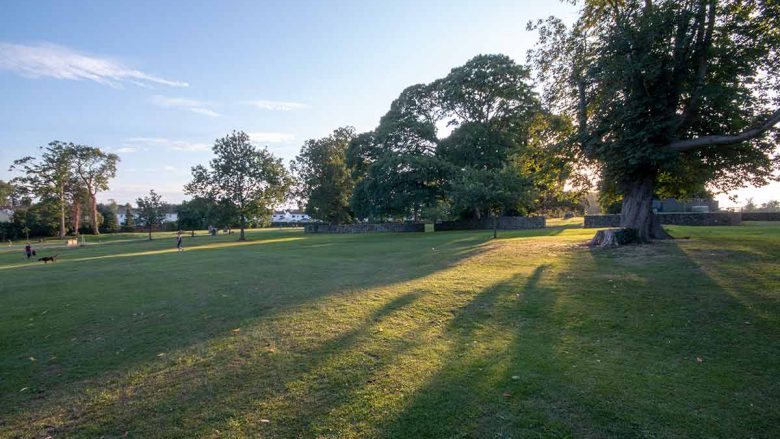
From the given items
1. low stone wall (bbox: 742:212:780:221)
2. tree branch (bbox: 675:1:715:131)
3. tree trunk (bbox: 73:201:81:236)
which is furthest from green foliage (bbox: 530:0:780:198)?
tree trunk (bbox: 73:201:81:236)

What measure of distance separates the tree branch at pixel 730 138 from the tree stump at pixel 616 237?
349 cm

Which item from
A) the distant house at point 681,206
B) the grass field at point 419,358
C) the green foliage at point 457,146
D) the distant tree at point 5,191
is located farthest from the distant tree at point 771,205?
the distant tree at point 5,191

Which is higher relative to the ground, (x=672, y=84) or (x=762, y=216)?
(x=672, y=84)

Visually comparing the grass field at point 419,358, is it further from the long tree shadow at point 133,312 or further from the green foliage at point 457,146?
the green foliage at point 457,146

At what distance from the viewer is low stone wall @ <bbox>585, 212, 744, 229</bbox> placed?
28219mm

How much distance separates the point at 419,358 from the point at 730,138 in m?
14.3

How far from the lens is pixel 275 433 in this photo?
10.5ft

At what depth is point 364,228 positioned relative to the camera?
Result: 172 feet

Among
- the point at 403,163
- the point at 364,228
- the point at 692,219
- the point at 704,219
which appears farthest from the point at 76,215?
the point at 704,219

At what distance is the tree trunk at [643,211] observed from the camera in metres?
15.1

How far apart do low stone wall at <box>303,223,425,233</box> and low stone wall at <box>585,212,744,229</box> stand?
64.2 feet

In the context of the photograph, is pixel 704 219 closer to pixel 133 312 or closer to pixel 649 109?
pixel 649 109

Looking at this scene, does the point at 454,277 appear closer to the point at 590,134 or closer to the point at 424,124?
the point at 590,134

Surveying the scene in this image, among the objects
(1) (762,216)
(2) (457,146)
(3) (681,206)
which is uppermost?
(2) (457,146)
